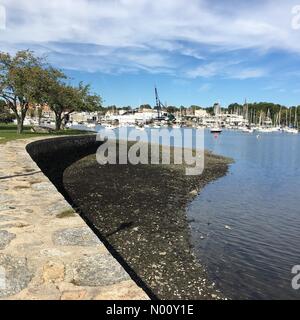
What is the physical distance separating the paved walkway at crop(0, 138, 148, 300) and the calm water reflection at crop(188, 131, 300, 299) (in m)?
4.28

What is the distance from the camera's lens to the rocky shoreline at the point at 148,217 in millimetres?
9609

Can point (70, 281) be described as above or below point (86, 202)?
above

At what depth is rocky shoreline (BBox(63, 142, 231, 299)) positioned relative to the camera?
961 centimetres

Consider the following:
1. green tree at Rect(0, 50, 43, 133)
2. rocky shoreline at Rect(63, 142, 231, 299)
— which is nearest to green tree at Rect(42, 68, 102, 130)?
green tree at Rect(0, 50, 43, 133)

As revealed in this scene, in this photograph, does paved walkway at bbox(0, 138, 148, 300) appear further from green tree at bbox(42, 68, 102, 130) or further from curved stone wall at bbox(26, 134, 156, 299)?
green tree at bbox(42, 68, 102, 130)

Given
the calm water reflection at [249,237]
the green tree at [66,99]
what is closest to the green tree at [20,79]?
the green tree at [66,99]

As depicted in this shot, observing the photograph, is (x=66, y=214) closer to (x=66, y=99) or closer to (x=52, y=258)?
(x=52, y=258)

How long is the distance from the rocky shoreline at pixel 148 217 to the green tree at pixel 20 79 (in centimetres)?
1388

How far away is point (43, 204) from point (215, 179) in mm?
21162

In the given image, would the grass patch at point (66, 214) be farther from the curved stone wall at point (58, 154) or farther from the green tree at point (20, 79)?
the green tree at point (20, 79)

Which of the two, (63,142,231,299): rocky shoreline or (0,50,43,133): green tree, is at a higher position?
(0,50,43,133): green tree

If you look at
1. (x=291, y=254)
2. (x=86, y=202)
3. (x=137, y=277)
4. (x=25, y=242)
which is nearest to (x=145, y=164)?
(x=86, y=202)
